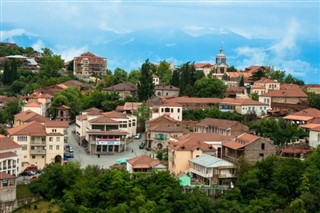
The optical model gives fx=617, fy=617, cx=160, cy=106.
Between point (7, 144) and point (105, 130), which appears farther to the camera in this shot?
point (105, 130)

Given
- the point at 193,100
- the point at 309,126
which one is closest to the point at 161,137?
the point at 193,100

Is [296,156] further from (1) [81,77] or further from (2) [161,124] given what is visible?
(1) [81,77]

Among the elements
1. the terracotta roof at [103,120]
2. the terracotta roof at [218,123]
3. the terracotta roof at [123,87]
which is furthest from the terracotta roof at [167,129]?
the terracotta roof at [123,87]

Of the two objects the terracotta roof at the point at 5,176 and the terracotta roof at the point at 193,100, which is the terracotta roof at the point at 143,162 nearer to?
the terracotta roof at the point at 5,176

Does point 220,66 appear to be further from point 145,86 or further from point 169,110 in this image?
point 169,110

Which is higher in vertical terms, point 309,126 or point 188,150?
point 309,126
